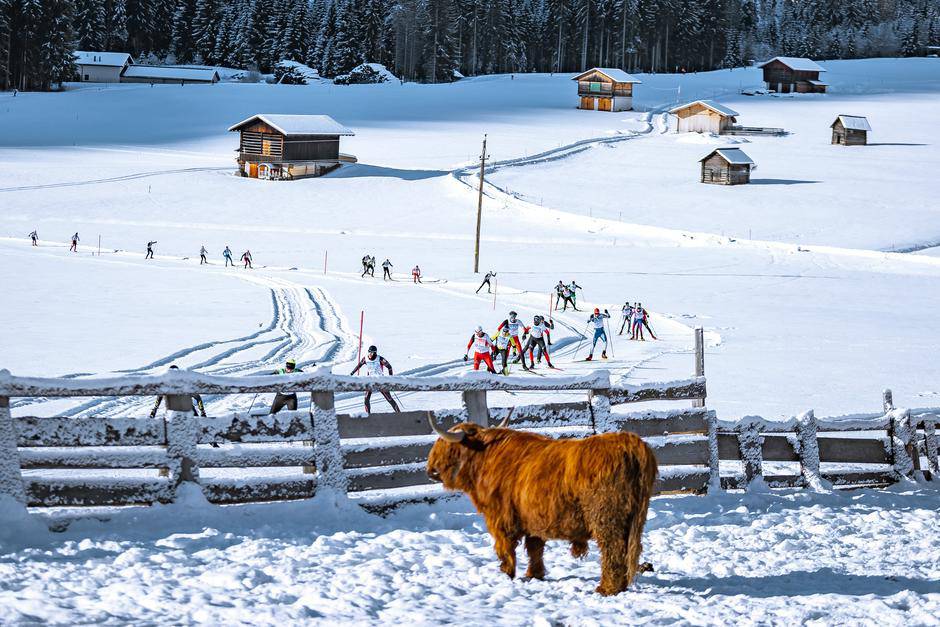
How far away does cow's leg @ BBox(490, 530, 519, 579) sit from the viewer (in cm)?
757

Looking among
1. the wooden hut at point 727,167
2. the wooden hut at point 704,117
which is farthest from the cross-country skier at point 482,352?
the wooden hut at point 704,117

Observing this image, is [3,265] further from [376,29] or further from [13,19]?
[376,29]

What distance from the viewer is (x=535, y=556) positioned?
7684mm

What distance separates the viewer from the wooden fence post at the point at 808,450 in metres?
11.0

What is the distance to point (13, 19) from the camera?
380 feet

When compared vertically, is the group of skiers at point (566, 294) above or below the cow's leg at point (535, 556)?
below

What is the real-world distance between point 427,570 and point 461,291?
33342 mm

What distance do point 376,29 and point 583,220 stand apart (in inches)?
3508

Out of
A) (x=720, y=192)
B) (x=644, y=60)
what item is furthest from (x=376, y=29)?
(x=720, y=192)

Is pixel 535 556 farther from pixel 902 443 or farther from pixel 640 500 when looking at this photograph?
pixel 902 443

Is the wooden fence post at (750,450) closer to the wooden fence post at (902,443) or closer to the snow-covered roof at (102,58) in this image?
the wooden fence post at (902,443)

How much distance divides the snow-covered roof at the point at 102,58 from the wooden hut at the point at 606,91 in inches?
2228

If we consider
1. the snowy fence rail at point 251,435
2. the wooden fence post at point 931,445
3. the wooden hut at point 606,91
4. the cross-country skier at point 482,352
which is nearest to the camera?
the snowy fence rail at point 251,435

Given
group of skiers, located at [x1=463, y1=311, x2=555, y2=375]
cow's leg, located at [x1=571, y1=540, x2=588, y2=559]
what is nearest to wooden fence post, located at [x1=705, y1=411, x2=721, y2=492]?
cow's leg, located at [x1=571, y1=540, x2=588, y2=559]
